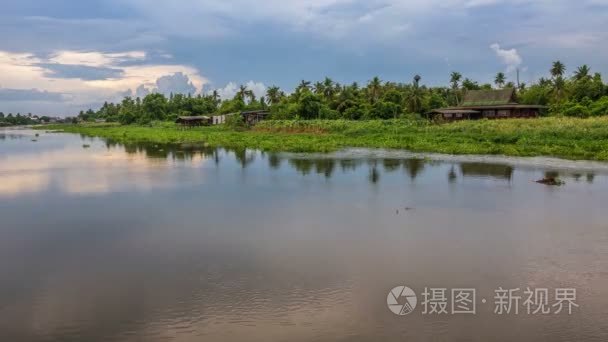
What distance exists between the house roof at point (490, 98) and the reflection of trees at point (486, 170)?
90.6ft

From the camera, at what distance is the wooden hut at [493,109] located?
159ft

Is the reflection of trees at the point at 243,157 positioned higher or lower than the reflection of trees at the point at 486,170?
higher

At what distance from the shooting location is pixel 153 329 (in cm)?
731

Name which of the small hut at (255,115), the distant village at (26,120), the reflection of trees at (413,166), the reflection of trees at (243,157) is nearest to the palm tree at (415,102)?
the small hut at (255,115)

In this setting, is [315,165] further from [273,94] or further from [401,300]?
[273,94]

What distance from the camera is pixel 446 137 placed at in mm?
37906

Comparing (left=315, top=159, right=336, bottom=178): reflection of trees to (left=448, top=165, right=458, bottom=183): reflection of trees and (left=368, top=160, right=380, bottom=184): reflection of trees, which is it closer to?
(left=368, top=160, right=380, bottom=184): reflection of trees

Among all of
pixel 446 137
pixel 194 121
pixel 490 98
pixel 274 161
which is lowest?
pixel 274 161

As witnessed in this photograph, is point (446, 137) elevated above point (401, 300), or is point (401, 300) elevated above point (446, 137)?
point (446, 137)

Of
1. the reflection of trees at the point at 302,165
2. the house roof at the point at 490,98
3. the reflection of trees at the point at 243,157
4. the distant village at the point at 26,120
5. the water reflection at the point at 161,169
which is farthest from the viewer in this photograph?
the distant village at the point at 26,120

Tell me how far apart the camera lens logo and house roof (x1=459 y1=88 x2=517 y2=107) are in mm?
45875

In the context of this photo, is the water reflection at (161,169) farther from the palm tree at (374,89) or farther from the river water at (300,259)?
the palm tree at (374,89)

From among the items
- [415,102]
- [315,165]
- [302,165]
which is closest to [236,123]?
[415,102]

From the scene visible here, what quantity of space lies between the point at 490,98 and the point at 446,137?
16.9m
